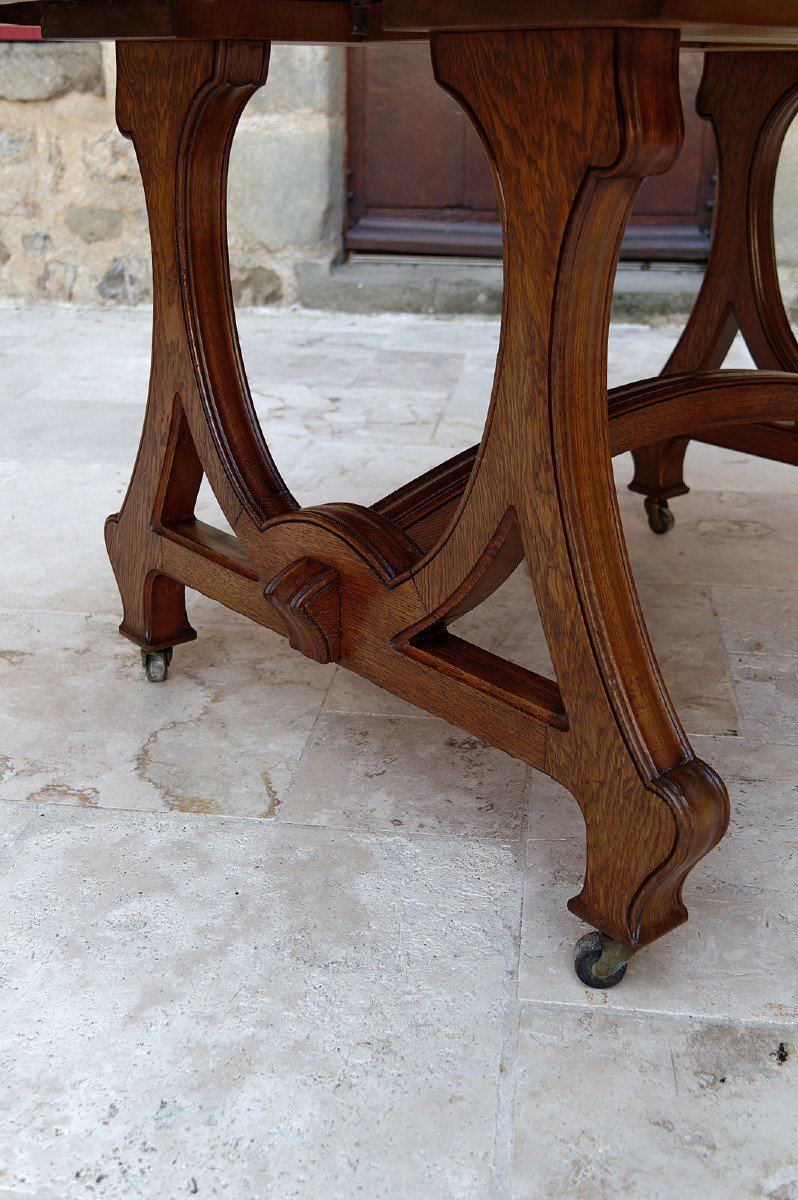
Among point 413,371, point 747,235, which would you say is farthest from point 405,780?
point 413,371

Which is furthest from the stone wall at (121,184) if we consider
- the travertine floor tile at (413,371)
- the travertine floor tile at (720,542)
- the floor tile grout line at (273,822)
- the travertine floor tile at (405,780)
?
the floor tile grout line at (273,822)

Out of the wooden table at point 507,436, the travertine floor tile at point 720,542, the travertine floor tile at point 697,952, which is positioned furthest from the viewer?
the travertine floor tile at point 720,542

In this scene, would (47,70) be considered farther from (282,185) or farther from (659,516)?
(659,516)

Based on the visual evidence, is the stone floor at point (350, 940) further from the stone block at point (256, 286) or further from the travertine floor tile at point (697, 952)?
the stone block at point (256, 286)

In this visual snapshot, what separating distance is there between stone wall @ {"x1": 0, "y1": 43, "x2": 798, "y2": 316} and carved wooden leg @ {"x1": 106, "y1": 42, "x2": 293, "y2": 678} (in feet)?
8.70

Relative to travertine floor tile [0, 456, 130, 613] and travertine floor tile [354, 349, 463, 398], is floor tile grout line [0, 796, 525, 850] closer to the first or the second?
travertine floor tile [0, 456, 130, 613]

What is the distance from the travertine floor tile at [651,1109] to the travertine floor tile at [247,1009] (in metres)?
0.04

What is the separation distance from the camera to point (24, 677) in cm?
180

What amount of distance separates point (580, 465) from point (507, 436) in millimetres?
84

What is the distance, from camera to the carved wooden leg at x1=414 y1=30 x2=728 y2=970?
110 centimetres

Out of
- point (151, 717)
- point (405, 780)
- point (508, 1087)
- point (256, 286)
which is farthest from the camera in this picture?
point (256, 286)

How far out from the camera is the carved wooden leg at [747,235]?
83.2 inches

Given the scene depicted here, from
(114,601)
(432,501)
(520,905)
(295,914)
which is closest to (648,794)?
(520,905)

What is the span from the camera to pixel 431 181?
4301 mm
